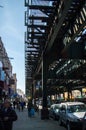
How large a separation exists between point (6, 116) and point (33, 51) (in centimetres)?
2257

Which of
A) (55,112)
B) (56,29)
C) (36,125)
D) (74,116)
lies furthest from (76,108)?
(55,112)

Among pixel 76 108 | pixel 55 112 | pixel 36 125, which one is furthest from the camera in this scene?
pixel 55 112

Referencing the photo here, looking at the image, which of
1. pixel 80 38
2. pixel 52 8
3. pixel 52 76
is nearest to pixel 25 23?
pixel 52 8

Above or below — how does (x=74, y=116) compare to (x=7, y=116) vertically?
above

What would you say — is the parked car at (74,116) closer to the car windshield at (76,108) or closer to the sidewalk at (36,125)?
the car windshield at (76,108)

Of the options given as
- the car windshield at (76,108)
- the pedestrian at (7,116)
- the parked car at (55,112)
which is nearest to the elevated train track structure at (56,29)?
the parked car at (55,112)

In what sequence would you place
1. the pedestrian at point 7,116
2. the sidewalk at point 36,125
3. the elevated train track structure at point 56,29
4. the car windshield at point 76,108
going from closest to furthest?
the pedestrian at point 7,116, the elevated train track structure at point 56,29, the car windshield at point 76,108, the sidewalk at point 36,125

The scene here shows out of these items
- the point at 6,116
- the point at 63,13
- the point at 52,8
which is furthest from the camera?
the point at 52,8

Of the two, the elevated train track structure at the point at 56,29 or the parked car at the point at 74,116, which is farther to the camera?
the parked car at the point at 74,116

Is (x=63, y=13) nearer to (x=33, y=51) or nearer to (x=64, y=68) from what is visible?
(x=33, y=51)

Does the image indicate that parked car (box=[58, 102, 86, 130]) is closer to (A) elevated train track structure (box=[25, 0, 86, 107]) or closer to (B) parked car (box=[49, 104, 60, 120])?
(A) elevated train track structure (box=[25, 0, 86, 107])

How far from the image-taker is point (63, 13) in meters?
17.9

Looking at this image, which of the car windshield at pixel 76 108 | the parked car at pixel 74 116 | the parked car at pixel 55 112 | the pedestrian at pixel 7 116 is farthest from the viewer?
the parked car at pixel 55 112

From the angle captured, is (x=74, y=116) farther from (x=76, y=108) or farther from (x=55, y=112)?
(x=55, y=112)
